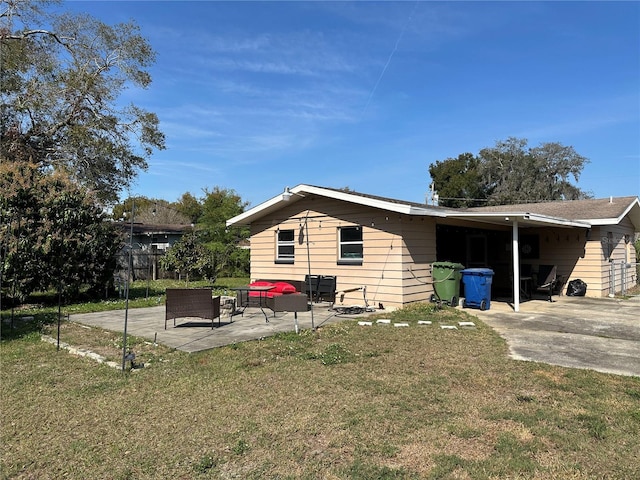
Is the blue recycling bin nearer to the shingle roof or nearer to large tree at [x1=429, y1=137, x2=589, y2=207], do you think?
the shingle roof

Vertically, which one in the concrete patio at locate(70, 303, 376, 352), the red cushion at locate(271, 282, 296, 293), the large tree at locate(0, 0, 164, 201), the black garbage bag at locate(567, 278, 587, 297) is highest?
the large tree at locate(0, 0, 164, 201)

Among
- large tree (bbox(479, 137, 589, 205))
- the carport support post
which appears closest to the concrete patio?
the carport support post

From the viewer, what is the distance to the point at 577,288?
1323 cm

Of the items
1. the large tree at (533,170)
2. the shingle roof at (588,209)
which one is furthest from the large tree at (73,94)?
the large tree at (533,170)

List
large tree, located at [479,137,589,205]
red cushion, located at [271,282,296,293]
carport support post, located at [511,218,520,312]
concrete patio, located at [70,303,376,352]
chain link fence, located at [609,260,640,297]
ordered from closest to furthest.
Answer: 1. concrete patio, located at [70,303,376,352]
2. carport support post, located at [511,218,520,312]
3. red cushion, located at [271,282,296,293]
4. chain link fence, located at [609,260,640,297]
5. large tree, located at [479,137,589,205]

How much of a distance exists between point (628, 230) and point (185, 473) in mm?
19548

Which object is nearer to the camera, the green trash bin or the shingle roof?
the green trash bin

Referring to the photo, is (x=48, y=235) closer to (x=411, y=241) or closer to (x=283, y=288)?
(x=283, y=288)

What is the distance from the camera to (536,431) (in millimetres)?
3334

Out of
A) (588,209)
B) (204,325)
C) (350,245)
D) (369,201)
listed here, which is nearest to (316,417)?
(204,325)

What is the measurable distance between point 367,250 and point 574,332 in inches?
189

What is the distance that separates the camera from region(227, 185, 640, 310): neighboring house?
396 inches

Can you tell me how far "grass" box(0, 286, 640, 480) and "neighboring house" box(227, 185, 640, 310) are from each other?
158 inches

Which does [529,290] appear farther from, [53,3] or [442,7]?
[53,3]
